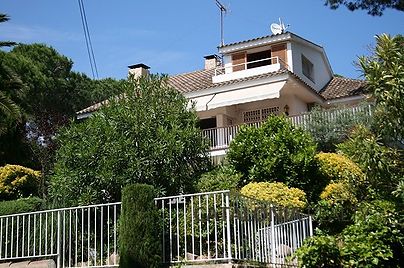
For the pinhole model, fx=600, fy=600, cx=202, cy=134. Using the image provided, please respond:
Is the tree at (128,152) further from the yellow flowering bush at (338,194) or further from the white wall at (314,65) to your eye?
the white wall at (314,65)

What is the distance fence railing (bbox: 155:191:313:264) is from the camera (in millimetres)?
11797

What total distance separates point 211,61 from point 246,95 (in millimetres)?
9162

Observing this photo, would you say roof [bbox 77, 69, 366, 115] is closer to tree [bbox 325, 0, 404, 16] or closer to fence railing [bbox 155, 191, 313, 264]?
tree [bbox 325, 0, 404, 16]

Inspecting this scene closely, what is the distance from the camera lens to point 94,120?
58.9 feet

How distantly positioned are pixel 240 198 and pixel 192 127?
6221 mm

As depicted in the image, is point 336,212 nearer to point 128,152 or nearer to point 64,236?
point 128,152

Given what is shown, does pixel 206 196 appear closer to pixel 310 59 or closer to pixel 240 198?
pixel 240 198

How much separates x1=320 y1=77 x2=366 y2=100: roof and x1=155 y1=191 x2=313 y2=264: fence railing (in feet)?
65.0

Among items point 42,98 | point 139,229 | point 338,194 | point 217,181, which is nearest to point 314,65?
point 42,98

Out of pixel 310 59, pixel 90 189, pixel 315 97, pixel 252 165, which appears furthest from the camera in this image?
pixel 310 59

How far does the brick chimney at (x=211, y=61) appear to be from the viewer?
1555 inches

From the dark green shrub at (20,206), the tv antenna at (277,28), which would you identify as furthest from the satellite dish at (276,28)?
the dark green shrub at (20,206)

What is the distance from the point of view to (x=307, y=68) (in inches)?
1430

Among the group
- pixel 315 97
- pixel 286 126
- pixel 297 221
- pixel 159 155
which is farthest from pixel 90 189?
pixel 315 97
